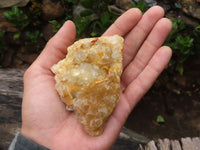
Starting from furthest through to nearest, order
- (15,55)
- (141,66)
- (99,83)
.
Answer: (15,55) → (141,66) → (99,83)

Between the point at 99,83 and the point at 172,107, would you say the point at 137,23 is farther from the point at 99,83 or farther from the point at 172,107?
the point at 172,107

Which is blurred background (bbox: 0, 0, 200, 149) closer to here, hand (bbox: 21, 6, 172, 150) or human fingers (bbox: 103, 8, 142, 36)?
human fingers (bbox: 103, 8, 142, 36)

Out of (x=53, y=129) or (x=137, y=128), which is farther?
(x=137, y=128)

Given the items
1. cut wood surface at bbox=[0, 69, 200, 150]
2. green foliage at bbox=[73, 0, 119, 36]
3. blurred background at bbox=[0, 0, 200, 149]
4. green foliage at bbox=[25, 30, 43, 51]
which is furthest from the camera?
green foliage at bbox=[25, 30, 43, 51]

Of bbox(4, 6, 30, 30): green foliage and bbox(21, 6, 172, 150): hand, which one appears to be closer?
bbox(21, 6, 172, 150): hand

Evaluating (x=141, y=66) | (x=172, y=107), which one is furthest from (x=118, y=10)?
(x=172, y=107)

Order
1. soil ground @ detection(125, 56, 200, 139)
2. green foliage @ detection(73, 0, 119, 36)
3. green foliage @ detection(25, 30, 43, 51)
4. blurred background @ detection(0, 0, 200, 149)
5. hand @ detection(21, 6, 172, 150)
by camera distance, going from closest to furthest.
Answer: hand @ detection(21, 6, 172, 150), green foliage @ detection(73, 0, 119, 36), blurred background @ detection(0, 0, 200, 149), soil ground @ detection(125, 56, 200, 139), green foliage @ detection(25, 30, 43, 51)

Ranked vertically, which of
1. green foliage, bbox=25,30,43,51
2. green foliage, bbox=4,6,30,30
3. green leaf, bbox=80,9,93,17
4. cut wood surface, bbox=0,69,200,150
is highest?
green leaf, bbox=80,9,93,17

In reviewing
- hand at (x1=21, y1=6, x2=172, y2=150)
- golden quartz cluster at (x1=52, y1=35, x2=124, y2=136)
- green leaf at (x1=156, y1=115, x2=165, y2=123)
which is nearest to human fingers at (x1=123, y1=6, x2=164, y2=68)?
hand at (x1=21, y1=6, x2=172, y2=150)

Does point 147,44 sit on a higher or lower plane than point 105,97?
higher
